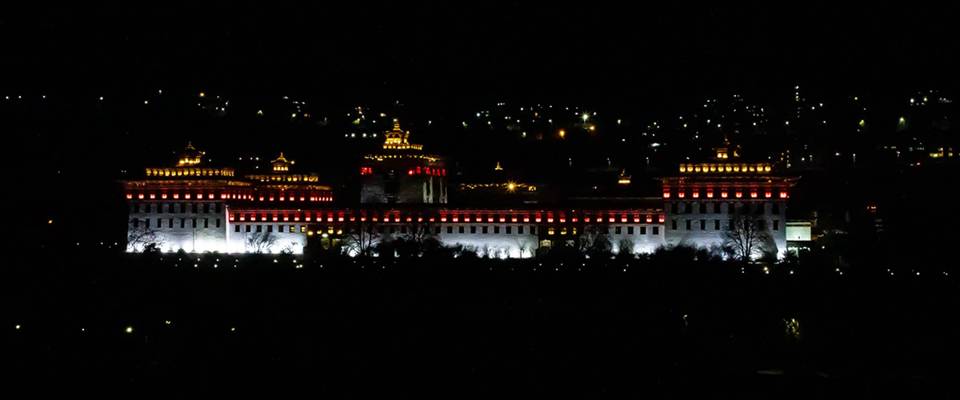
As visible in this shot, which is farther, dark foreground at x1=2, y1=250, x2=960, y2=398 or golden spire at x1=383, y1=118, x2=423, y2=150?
golden spire at x1=383, y1=118, x2=423, y2=150

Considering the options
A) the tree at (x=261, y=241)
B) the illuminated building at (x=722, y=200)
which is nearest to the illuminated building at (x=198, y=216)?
the tree at (x=261, y=241)

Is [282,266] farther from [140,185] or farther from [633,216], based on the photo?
[633,216]

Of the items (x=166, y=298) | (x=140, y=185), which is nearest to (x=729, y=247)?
(x=166, y=298)

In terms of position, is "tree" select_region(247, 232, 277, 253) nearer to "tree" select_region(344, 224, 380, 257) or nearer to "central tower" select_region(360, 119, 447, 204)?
"tree" select_region(344, 224, 380, 257)

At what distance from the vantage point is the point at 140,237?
7175 cm

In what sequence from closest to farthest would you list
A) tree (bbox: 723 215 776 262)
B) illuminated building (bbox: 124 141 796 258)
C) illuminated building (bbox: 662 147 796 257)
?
tree (bbox: 723 215 776 262), illuminated building (bbox: 662 147 796 257), illuminated building (bbox: 124 141 796 258)

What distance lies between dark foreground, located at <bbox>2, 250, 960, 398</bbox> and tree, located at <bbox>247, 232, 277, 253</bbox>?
1111 cm

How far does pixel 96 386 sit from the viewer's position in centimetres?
3378

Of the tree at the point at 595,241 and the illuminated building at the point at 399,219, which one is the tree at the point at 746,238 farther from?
the tree at the point at 595,241

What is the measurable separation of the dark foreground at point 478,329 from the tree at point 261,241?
11109mm

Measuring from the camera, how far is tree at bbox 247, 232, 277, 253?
238 feet

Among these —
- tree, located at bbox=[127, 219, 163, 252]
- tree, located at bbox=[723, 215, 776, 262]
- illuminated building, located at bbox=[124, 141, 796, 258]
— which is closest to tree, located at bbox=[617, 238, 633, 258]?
illuminated building, located at bbox=[124, 141, 796, 258]

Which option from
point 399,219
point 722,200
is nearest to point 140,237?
point 399,219

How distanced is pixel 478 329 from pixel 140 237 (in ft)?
115
